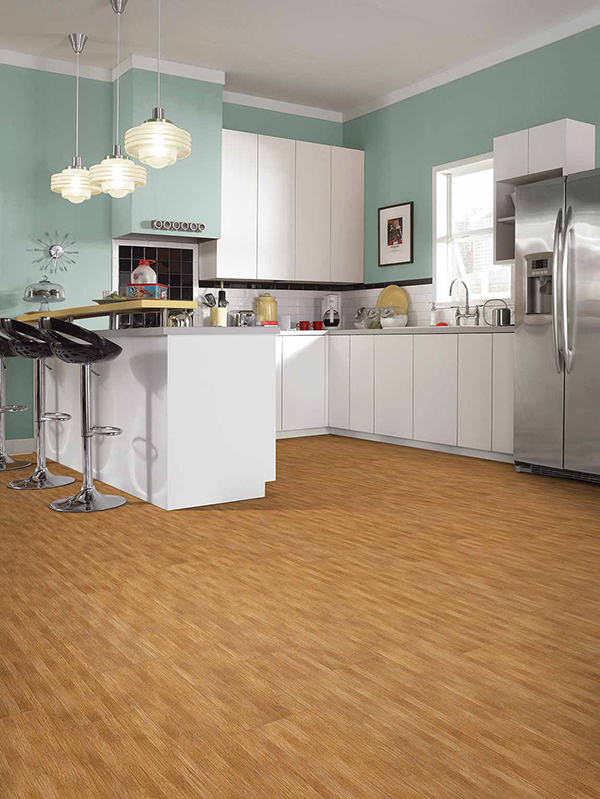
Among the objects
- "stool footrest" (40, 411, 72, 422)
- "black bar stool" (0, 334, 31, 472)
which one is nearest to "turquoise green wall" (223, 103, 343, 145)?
"black bar stool" (0, 334, 31, 472)

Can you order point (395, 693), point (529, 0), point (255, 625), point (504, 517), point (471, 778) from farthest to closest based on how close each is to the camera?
point (529, 0), point (504, 517), point (255, 625), point (395, 693), point (471, 778)

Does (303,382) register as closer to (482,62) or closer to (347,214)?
(347,214)

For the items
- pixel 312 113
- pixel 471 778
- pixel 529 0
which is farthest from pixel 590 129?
pixel 471 778

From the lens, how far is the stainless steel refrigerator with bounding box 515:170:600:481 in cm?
460

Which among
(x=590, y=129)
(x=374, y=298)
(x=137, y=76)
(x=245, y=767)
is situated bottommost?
(x=245, y=767)

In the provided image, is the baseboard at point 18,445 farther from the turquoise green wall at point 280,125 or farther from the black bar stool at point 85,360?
the turquoise green wall at point 280,125

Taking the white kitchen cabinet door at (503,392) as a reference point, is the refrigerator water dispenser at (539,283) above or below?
above

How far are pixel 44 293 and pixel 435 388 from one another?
3131 mm

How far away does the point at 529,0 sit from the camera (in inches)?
204

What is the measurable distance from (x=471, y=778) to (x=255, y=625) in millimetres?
984

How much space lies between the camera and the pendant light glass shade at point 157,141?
4.16 meters

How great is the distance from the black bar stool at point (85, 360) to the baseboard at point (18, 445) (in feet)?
7.24

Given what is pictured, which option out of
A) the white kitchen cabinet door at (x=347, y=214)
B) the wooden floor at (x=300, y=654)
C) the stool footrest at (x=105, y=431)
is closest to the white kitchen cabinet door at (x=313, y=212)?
the white kitchen cabinet door at (x=347, y=214)

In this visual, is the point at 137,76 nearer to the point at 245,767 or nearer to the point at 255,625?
the point at 255,625
